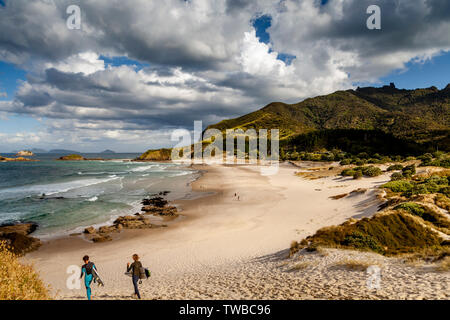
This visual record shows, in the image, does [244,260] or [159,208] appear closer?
[244,260]

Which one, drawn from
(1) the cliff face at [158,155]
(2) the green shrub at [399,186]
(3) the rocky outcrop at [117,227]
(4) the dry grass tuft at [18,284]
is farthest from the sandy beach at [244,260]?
(1) the cliff face at [158,155]

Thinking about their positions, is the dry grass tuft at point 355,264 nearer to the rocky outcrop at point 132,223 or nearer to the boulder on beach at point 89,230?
the rocky outcrop at point 132,223

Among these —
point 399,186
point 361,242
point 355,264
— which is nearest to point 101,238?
point 355,264

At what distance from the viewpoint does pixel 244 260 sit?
43.0ft

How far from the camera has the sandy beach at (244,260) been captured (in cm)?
797

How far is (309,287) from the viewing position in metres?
8.24

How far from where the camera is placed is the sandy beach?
26.2ft

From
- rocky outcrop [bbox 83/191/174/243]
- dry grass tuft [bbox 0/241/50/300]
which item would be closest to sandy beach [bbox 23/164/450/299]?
dry grass tuft [bbox 0/241/50/300]

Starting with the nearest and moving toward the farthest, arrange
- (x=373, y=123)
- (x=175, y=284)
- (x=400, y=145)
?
(x=175, y=284)
(x=400, y=145)
(x=373, y=123)

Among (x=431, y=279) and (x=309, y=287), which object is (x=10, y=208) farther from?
(x=431, y=279)

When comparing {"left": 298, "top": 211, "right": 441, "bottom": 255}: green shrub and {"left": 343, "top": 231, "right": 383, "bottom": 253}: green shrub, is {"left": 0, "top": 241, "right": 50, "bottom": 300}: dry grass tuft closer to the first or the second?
{"left": 298, "top": 211, "right": 441, "bottom": 255}: green shrub

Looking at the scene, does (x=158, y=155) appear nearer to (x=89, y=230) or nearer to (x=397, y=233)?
(x=89, y=230)
